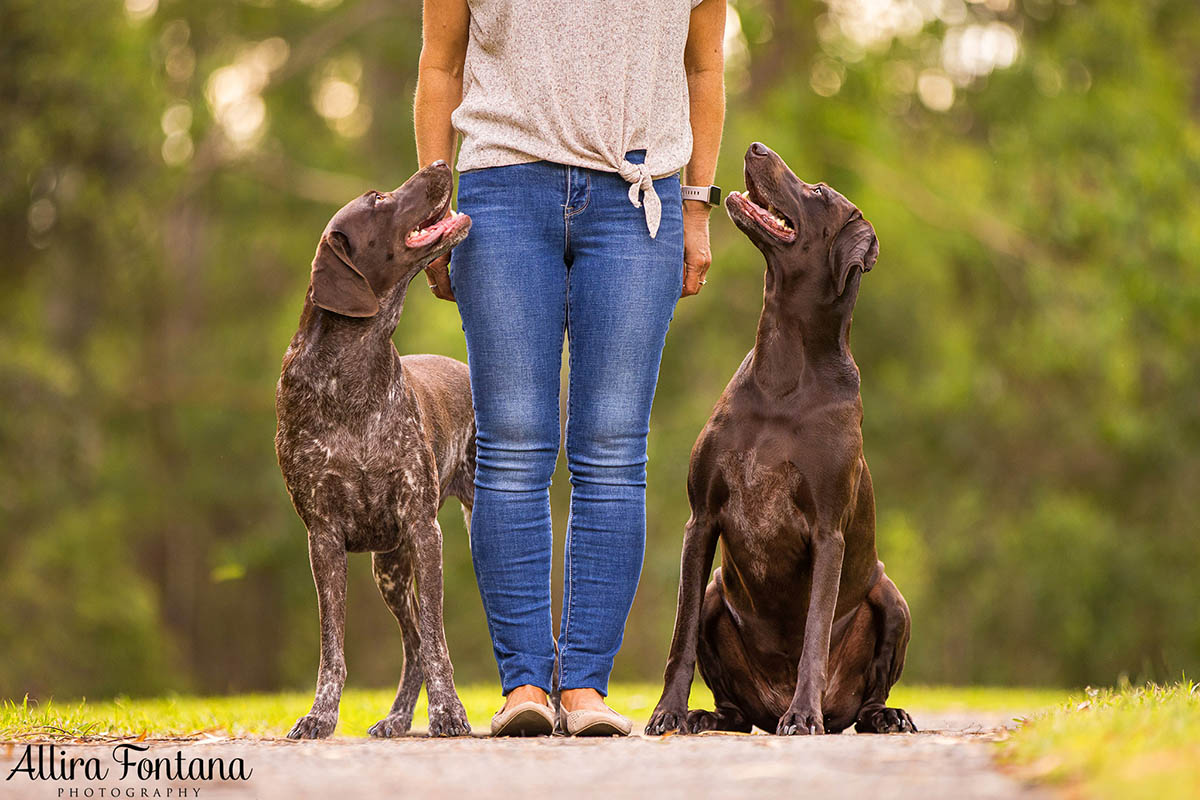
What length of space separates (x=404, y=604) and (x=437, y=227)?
1575 mm

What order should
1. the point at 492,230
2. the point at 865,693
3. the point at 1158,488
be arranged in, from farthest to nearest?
the point at 1158,488
the point at 865,693
the point at 492,230

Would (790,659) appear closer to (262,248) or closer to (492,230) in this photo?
(492,230)

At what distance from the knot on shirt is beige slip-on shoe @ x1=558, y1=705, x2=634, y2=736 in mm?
1572

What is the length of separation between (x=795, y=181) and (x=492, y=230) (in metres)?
1.15

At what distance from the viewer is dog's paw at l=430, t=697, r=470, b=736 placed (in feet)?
16.0

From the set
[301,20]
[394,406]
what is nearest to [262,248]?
[301,20]

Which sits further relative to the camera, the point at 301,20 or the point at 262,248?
the point at 262,248

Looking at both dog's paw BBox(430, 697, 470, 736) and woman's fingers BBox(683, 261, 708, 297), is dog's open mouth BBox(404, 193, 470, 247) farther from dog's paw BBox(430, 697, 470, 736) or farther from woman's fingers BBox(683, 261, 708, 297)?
dog's paw BBox(430, 697, 470, 736)

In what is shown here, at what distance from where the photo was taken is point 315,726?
4727 millimetres

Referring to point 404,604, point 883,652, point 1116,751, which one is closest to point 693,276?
point 883,652

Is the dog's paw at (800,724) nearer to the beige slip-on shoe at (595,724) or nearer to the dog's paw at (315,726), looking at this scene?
the beige slip-on shoe at (595,724)

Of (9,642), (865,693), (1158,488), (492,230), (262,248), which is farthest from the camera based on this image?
(262,248)

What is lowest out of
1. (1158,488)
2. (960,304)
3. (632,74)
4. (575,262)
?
(1158,488)

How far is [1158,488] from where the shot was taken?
59.1ft
